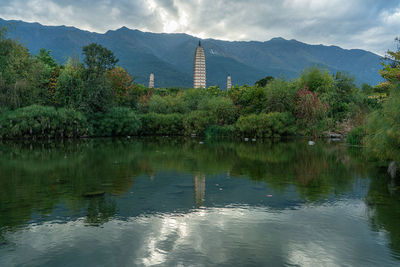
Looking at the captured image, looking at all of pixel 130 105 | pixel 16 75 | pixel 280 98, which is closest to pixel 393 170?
pixel 280 98

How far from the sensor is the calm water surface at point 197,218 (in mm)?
5426

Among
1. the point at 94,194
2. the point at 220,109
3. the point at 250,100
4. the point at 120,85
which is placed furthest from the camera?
the point at 250,100

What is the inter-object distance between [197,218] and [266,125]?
3117cm

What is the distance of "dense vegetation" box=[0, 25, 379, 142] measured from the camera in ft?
110

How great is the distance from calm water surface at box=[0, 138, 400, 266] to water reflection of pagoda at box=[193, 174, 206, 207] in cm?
3

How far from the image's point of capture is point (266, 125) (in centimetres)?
3753

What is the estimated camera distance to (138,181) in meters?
11.6

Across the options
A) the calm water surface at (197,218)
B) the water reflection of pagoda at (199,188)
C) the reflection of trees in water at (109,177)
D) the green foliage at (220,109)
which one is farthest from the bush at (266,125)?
the water reflection of pagoda at (199,188)

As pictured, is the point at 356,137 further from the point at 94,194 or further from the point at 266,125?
the point at 94,194

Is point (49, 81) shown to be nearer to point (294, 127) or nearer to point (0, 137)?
point (0, 137)

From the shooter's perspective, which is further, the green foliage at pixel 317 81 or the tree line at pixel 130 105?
the green foliage at pixel 317 81

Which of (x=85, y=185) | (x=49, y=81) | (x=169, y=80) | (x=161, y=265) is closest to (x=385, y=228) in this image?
(x=161, y=265)

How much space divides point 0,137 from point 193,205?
3042 centimetres

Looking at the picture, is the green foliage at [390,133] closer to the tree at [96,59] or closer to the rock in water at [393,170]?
the rock in water at [393,170]
